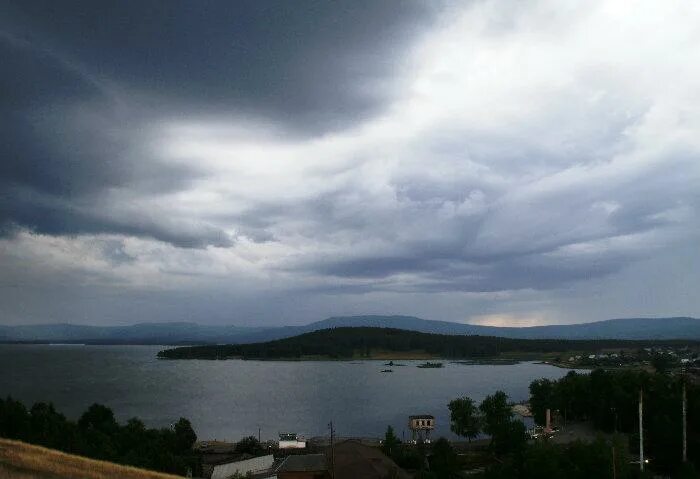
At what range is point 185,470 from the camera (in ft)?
137

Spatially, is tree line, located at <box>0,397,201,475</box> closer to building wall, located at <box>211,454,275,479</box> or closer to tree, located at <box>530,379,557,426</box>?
building wall, located at <box>211,454,275,479</box>

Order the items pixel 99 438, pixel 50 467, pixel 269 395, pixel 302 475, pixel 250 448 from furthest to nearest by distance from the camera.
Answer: pixel 269 395
pixel 250 448
pixel 99 438
pixel 302 475
pixel 50 467

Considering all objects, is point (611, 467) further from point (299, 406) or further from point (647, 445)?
point (299, 406)

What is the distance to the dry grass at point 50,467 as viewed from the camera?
18.8m

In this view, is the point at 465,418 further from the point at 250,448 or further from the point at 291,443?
the point at 250,448

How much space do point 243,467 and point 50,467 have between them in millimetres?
27611

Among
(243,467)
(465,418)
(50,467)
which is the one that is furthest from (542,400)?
(50,467)

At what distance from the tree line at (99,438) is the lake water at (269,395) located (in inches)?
968

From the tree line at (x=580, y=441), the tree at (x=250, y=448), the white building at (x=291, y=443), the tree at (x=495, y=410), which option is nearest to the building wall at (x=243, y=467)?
the tree at (x=250, y=448)

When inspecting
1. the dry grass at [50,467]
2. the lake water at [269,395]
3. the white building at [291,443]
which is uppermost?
the dry grass at [50,467]

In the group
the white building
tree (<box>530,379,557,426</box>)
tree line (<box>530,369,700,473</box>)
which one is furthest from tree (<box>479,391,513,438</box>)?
the white building

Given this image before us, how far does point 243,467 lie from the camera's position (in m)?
45.8

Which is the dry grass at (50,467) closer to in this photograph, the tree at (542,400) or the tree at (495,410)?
the tree at (495,410)

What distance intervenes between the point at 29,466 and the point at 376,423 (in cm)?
6801
